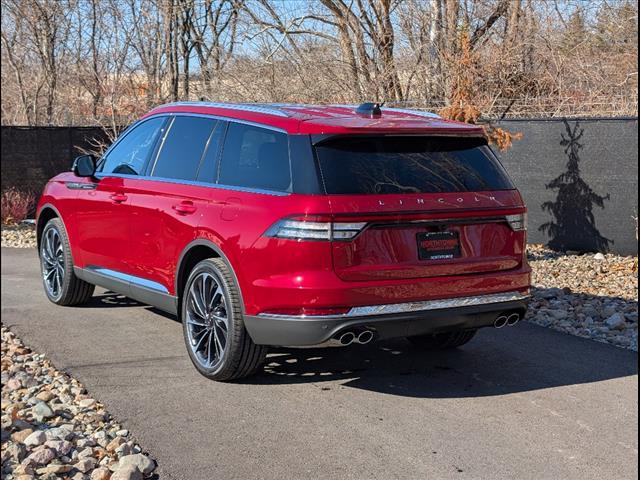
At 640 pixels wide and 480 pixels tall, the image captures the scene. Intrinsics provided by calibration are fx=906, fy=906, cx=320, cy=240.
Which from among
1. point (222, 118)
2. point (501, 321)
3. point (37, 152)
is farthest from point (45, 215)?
point (37, 152)

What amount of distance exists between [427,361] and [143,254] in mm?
2280

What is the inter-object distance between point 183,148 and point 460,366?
102 inches

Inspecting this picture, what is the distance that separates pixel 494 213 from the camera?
579cm

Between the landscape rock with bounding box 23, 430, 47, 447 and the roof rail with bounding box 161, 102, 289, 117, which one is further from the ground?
the roof rail with bounding box 161, 102, 289, 117

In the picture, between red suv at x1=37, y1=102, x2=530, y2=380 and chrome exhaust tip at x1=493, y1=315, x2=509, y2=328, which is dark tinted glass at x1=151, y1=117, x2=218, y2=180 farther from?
chrome exhaust tip at x1=493, y1=315, x2=509, y2=328

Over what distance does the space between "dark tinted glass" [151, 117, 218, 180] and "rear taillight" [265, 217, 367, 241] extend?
4.53 ft

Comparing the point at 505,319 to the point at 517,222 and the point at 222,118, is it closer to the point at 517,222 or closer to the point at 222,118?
the point at 517,222

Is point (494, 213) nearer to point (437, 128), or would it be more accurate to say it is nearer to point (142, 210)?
point (437, 128)

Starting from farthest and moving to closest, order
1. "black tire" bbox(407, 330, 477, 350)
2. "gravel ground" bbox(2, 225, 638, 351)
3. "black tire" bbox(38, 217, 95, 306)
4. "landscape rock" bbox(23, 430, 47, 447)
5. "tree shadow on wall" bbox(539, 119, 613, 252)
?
"tree shadow on wall" bbox(539, 119, 613, 252) → "black tire" bbox(38, 217, 95, 306) → "gravel ground" bbox(2, 225, 638, 351) → "black tire" bbox(407, 330, 477, 350) → "landscape rock" bbox(23, 430, 47, 447)

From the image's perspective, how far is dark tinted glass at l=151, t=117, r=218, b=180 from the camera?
21.4ft

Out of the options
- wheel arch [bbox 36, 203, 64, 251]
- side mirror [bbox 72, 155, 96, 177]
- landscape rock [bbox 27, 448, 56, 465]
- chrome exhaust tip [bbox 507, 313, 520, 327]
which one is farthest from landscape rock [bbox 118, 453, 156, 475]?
wheel arch [bbox 36, 203, 64, 251]

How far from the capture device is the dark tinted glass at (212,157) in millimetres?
6270

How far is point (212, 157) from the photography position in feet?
20.8

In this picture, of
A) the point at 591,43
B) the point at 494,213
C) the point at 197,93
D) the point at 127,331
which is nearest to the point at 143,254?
the point at 127,331
